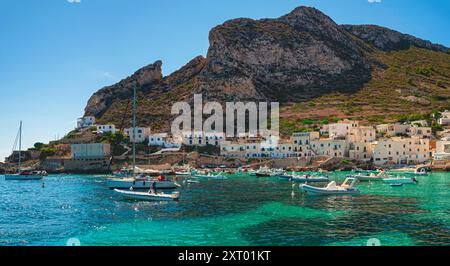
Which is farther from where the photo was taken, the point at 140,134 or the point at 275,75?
the point at 275,75

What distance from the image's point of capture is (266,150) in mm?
111812

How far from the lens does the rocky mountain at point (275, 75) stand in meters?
152

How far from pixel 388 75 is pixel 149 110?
107886 mm

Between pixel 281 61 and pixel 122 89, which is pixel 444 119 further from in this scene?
pixel 122 89

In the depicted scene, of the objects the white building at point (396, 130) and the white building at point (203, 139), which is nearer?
the white building at point (396, 130)

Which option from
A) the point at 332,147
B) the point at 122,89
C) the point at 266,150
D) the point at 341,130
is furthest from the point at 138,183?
the point at 122,89

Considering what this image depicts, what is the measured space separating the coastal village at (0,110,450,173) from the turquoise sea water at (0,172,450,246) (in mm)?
61289

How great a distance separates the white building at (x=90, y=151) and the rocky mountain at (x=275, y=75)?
103 ft

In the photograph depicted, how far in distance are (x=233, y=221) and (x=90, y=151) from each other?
92.5 m

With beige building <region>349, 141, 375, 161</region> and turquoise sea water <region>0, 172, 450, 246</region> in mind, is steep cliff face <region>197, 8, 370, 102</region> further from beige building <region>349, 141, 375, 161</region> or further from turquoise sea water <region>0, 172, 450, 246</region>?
turquoise sea water <region>0, 172, 450, 246</region>

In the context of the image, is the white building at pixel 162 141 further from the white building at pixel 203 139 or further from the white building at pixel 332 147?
the white building at pixel 332 147

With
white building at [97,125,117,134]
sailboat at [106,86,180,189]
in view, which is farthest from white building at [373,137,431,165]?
white building at [97,125,117,134]

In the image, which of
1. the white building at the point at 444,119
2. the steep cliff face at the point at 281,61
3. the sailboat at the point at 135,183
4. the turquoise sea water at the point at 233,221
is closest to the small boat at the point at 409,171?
the white building at the point at 444,119
